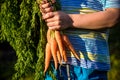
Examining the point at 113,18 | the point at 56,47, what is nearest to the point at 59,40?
the point at 56,47

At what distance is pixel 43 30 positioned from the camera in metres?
3.64

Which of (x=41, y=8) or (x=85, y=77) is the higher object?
(x=41, y=8)

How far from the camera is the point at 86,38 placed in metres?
3.61

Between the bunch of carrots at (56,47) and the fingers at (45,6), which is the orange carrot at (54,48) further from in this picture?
the fingers at (45,6)

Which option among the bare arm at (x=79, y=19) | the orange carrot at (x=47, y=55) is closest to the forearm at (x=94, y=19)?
the bare arm at (x=79, y=19)

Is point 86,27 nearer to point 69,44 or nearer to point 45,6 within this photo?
point 69,44

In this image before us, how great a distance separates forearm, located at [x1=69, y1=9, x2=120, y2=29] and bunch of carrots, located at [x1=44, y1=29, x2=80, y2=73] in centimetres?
11

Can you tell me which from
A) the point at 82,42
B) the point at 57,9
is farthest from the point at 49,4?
the point at 82,42

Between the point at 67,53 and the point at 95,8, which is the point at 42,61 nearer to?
the point at 67,53

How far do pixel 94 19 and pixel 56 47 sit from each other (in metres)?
0.30

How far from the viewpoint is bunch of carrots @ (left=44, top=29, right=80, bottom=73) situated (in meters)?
3.60

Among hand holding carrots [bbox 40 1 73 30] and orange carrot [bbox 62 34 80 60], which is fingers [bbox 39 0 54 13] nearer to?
hand holding carrots [bbox 40 1 73 30]

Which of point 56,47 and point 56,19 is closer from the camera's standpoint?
point 56,19

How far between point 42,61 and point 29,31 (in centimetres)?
19
